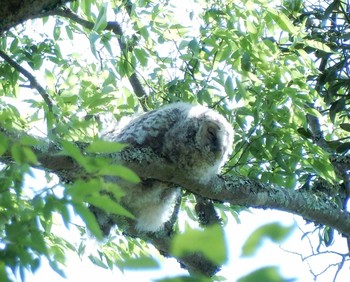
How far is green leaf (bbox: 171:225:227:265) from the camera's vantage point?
0.81 metres

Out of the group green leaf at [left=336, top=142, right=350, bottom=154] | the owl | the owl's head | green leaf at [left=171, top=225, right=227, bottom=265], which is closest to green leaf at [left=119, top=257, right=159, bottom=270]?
green leaf at [left=171, top=225, right=227, bottom=265]

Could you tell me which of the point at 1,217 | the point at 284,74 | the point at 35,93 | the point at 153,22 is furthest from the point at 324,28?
the point at 1,217

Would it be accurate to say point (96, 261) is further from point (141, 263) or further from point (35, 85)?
point (141, 263)

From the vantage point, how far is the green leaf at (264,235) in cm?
82

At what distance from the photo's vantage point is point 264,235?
0.83 metres

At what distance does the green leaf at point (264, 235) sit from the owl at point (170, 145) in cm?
212

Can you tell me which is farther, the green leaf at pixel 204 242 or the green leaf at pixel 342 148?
the green leaf at pixel 342 148

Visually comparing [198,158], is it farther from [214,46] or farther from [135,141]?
[214,46]

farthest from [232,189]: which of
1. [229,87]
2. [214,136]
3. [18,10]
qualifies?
[18,10]

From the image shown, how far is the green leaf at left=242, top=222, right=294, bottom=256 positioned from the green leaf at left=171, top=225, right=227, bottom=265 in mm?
29

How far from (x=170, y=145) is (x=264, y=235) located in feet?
7.46

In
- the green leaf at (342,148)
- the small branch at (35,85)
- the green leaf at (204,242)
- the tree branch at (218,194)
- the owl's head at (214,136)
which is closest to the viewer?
the green leaf at (204,242)

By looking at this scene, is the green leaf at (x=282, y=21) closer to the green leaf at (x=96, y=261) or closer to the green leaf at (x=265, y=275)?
the green leaf at (x=96, y=261)

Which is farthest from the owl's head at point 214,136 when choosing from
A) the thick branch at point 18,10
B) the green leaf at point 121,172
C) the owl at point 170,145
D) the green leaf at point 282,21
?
the green leaf at point 121,172
